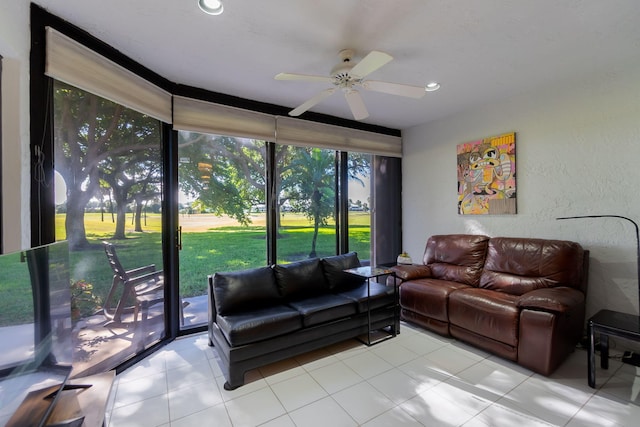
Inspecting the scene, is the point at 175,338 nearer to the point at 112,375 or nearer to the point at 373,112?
the point at 112,375

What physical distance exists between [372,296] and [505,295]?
4.30 feet

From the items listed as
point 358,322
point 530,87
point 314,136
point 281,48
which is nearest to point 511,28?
point 530,87

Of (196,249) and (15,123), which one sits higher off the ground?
(15,123)

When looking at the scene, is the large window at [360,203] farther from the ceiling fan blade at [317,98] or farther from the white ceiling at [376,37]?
the ceiling fan blade at [317,98]

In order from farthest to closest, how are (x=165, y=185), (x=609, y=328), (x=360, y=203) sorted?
Result: (x=360, y=203)
(x=165, y=185)
(x=609, y=328)

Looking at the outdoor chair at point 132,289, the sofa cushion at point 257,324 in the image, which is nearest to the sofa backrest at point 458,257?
the sofa cushion at point 257,324

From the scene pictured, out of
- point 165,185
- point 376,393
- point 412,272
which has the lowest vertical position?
point 376,393

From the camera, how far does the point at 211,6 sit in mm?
1719

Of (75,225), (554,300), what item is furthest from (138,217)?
(554,300)

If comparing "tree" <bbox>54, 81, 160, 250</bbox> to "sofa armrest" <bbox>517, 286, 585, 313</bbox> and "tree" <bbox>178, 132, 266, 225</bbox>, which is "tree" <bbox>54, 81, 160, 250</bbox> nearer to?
"tree" <bbox>178, 132, 266, 225</bbox>

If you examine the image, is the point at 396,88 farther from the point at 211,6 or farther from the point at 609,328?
the point at 609,328

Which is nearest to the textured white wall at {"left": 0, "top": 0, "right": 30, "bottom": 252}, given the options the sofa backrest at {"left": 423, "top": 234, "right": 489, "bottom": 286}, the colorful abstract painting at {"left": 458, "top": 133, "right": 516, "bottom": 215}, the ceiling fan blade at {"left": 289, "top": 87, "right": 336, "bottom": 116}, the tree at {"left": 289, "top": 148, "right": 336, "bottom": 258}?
the ceiling fan blade at {"left": 289, "top": 87, "right": 336, "bottom": 116}

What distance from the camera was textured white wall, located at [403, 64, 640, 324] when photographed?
8.38 feet

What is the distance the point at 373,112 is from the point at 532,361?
3.20 meters
